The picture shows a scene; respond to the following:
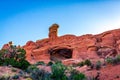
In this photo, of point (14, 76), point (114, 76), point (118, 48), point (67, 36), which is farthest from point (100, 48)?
point (14, 76)

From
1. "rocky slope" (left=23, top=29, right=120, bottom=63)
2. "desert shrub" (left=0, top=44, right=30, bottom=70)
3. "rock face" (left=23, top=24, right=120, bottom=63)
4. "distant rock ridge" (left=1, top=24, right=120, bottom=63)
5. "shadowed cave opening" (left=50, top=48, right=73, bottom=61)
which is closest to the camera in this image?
"desert shrub" (left=0, top=44, right=30, bottom=70)

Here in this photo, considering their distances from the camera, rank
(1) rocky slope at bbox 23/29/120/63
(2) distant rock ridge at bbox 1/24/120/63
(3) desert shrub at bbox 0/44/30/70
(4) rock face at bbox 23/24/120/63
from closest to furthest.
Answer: (3) desert shrub at bbox 0/44/30/70
(1) rocky slope at bbox 23/29/120/63
(2) distant rock ridge at bbox 1/24/120/63
(4) rock face at bbox 23/24/120/63

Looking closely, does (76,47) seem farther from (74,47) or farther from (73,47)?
(73,47)

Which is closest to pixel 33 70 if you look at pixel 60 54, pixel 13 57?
pixel 13 57

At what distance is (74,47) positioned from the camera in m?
50.5

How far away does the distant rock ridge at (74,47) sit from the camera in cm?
4620

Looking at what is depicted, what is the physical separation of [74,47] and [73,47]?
230 millimetres

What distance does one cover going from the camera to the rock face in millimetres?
46344

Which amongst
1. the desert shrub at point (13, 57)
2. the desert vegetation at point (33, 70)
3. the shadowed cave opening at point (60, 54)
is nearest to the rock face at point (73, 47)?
the shadowed cave opening at point (60, 54)

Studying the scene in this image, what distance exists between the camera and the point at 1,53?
89.7 feet

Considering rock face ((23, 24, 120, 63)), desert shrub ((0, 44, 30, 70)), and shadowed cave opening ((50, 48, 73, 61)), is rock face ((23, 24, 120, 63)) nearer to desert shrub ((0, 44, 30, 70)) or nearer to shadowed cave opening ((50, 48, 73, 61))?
Result: shadowed cave opening ((50, 48, 73, 61))

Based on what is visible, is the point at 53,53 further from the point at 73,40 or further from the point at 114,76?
the point at 114,76

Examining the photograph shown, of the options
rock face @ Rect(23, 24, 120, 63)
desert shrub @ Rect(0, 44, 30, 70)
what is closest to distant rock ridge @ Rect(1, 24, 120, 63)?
rock face @ Rect(23, 24, 120, 63)

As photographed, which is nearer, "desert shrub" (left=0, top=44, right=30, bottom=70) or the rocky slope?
"desert shrub" (left=0, top=44, right=30, bottom=70)
